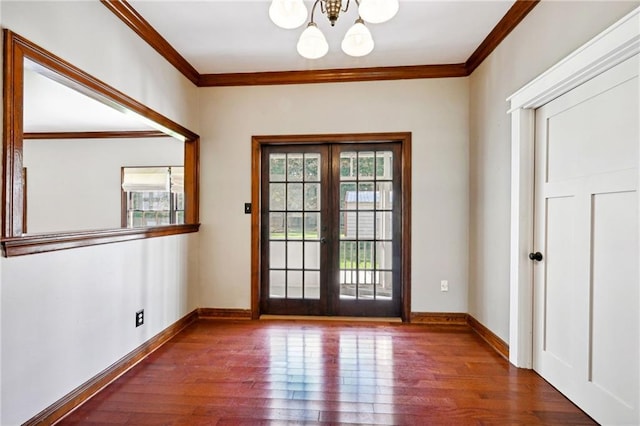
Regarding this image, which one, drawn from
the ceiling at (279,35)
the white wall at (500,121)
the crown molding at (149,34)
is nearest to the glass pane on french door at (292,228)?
the ceiling at (279,35)

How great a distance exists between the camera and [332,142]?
3455 millimetres

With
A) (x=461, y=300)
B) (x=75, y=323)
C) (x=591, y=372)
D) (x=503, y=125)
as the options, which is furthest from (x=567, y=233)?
(x=75, y=323)

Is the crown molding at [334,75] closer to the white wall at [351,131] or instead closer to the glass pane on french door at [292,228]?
the white wall at [351,131]

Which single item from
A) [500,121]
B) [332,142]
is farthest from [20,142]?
[500,121]

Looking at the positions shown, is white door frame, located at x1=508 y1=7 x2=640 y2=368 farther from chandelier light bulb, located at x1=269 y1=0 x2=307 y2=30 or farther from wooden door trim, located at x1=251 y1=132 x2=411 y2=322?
chandelier light bulb, located at x1=269 y1=0 x2=307 y2=30

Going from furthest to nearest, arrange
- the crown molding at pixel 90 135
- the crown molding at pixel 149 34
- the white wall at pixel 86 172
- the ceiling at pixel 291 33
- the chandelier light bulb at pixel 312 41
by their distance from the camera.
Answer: the white wall at pixel 86 172 → the crown molding at pixel 90 135 → the ceiling at pixel 291 33 → the crown molding at pixel 149 34 → the chandelier light bulb at pixel 312 41

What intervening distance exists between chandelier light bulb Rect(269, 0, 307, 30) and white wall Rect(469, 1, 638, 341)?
1.53m

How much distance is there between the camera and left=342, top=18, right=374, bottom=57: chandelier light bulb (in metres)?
1.80

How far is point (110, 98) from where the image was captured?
2.20 meters

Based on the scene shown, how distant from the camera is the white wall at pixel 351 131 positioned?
330 cm

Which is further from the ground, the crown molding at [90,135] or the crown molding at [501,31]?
the crown molding at [501,31]

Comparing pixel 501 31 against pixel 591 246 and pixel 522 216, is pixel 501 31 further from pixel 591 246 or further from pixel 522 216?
pixel 591 246

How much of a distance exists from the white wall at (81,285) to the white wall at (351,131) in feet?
1.96

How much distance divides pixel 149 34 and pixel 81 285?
199cm
